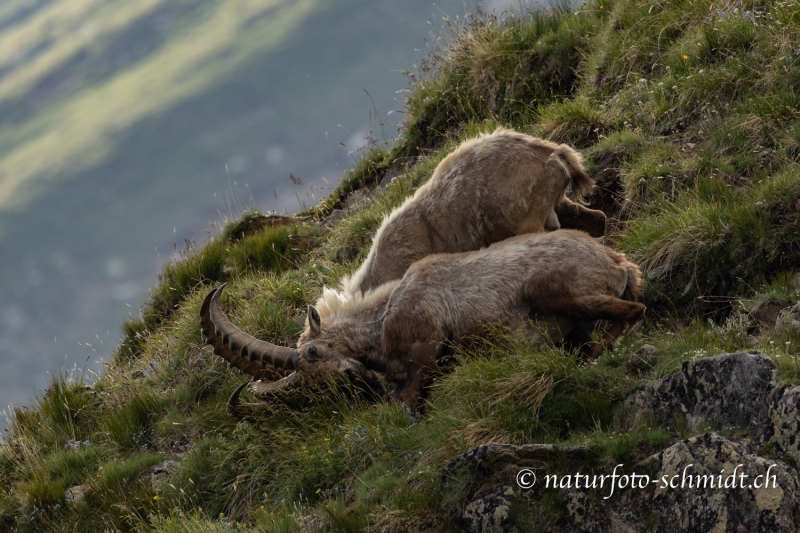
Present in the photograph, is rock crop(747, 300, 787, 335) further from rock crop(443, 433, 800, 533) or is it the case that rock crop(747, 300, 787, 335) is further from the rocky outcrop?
rock crop(443, 433, 800, 533)

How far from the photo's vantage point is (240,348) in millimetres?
7992

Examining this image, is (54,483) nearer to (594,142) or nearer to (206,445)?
(206,445)

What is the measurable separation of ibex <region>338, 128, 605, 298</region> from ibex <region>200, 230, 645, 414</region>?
1.87 ft

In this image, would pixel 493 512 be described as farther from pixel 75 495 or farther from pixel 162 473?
pixel 75 495

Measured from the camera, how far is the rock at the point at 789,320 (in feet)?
19.7

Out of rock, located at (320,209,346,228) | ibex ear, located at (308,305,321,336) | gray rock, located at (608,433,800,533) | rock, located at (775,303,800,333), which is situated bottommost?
rock, located at (320,209,346,228)

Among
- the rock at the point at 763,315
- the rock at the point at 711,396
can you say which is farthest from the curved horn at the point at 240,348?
the rock at the point at 763,315

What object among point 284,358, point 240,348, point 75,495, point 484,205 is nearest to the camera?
point 284,358

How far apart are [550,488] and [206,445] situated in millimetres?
4054

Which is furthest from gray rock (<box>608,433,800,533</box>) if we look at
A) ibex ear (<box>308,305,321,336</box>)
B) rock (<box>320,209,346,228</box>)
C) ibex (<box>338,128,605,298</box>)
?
rock (<box>320,209,346,228</box>)

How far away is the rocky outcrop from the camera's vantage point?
186 inches

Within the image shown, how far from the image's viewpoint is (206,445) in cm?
825
